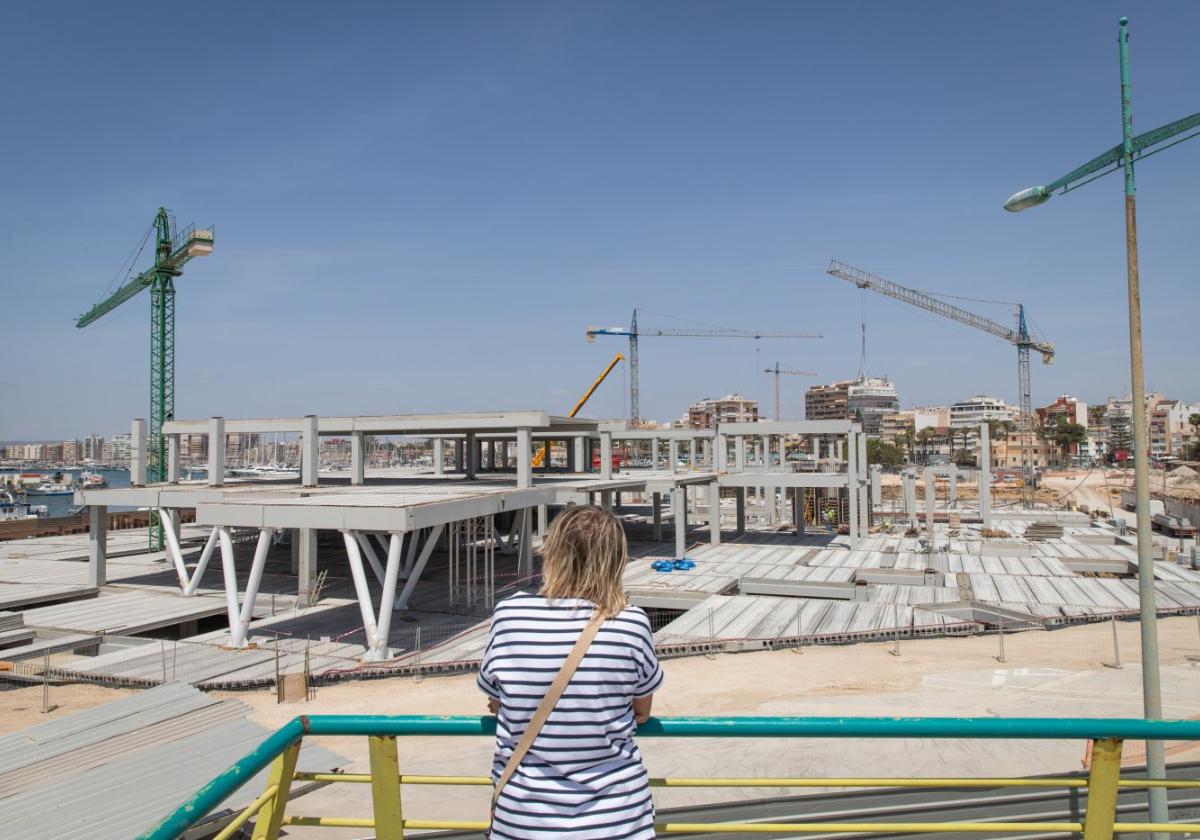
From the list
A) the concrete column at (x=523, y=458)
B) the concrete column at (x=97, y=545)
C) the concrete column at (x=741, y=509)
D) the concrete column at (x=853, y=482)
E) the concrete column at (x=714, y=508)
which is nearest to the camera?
the concrete column at (x=97, y=545)

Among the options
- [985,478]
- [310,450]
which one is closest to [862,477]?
[985,478]

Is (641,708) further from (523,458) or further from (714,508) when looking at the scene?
(714,508)

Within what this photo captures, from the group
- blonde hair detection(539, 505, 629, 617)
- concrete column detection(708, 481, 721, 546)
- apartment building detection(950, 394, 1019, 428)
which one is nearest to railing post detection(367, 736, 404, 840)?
blonde hair detection(539, 505, 629, 617)

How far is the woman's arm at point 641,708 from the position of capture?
2177 millimetres

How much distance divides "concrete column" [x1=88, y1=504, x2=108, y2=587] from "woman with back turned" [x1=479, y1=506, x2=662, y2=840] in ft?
89.0

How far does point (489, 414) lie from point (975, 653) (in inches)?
658

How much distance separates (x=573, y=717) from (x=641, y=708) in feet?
0.82

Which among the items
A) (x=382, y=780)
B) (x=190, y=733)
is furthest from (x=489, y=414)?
(x=382, y=780)

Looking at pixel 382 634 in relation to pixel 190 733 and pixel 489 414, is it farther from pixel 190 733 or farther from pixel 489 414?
pixel 489 414

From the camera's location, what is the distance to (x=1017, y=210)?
8.16 m

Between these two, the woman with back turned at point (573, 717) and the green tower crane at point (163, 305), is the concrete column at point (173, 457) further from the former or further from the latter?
the woman with back turned at point (573, 717)

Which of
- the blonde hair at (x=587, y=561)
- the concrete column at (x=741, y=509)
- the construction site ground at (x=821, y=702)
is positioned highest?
the blonde hair at (x=587, y=561)

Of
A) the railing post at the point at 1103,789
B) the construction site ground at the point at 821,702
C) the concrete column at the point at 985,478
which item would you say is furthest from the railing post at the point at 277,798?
the concrete column at the point at 985,478

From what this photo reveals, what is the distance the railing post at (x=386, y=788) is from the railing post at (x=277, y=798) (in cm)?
25
